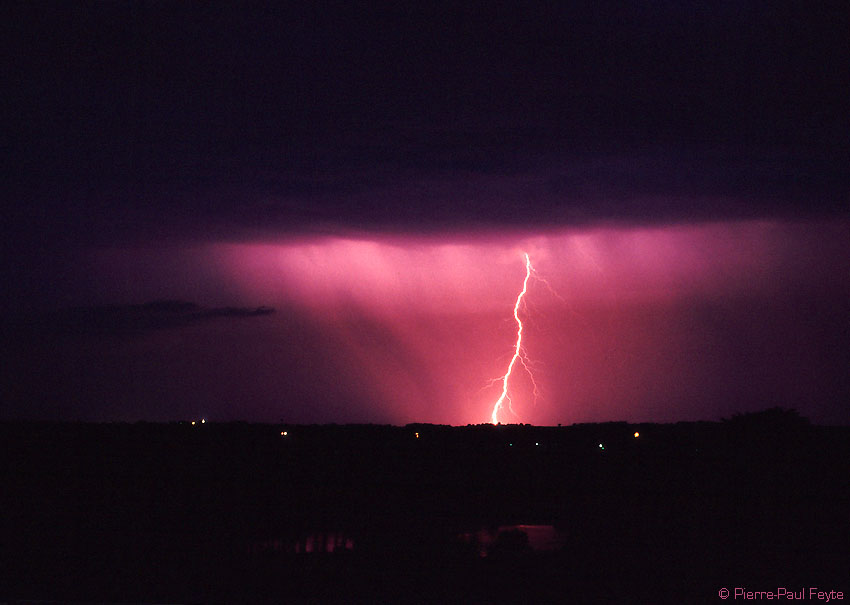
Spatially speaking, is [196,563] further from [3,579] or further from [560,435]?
[560,435]

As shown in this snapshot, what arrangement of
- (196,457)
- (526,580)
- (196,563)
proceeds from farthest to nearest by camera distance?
(196,457) < (196,563) < (526,580)

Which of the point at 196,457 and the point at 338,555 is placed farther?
the point at 196,457

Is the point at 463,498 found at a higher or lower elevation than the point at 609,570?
higher

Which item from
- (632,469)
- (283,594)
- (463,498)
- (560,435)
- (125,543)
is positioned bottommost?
(283,594)

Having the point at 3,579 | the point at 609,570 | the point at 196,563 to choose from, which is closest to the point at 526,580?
the point at 609,570

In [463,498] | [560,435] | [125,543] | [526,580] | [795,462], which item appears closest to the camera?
[526,580]

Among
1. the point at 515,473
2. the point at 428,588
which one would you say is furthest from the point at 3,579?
the point at 515,473
